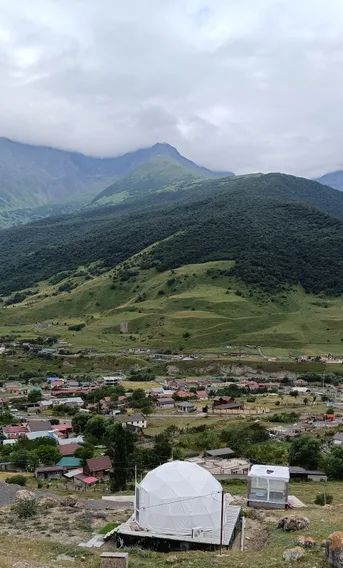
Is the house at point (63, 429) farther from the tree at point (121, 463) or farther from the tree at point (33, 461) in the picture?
the tree at point (121, 463)

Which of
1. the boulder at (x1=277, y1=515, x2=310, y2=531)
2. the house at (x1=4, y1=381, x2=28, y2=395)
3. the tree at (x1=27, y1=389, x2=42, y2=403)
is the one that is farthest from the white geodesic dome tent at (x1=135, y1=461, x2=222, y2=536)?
the house at (x1=4, y1=381, x2=28, y2=395)

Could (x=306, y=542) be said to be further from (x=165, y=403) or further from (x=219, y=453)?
(x=165, y=403)

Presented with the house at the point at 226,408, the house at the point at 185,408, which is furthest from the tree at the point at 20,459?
the house at the point at 226,408

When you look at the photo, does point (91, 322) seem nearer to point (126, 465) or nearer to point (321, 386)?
point (321, 386)

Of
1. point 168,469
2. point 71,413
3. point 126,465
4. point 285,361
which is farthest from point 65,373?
point 168,469

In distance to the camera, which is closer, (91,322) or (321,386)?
(321,386)

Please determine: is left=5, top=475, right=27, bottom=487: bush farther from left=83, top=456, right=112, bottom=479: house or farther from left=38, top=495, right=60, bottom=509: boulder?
left=38, top=495, right=60, bottom=509: boulder

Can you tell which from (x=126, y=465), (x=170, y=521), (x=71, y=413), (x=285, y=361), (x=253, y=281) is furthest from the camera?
(x=253, y=281)
